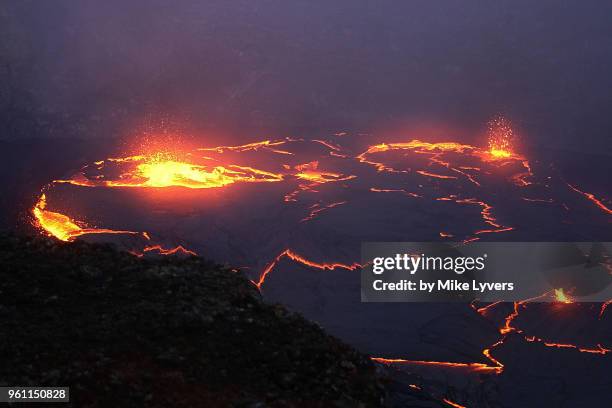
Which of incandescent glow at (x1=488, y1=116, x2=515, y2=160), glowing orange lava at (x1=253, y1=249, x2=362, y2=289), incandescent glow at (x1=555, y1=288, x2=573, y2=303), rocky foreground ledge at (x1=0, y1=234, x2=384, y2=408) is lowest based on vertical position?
rocky foreground ledge at (x1=0, y1=234, x2=384, y2=408)

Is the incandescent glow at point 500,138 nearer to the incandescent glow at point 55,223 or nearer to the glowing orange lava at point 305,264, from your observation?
the glowing orange lava at point 305,264

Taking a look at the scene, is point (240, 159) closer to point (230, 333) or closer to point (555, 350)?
point (555, 350)

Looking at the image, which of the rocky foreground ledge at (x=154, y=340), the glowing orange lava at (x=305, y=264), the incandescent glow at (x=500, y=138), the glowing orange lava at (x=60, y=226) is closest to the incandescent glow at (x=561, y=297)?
the glowing orange lava at (x=305, y=264)

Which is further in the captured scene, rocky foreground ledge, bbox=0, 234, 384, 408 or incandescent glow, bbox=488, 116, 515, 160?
incandescent glow, bbox=488, 116, 515, 160

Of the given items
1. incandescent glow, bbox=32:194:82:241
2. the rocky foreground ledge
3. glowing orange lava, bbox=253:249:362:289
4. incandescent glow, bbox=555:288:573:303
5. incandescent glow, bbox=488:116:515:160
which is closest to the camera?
the rocky foreground ledge

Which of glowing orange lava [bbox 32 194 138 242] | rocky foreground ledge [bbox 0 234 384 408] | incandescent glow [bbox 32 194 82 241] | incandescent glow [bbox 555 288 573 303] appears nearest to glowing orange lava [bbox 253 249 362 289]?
glowing orange lava [bbox 32 194 138 242]

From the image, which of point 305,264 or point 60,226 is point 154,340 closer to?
point 305,264

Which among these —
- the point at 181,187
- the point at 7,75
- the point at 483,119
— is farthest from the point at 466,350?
the point at 7,75

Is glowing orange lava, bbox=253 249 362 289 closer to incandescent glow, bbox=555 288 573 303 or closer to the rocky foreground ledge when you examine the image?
incandescent glow, bbox=555 288 573 303
